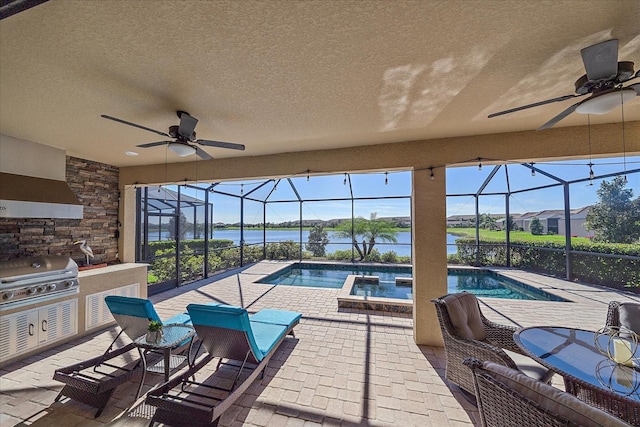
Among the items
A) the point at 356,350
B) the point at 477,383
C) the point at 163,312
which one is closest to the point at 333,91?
the point at 477,383

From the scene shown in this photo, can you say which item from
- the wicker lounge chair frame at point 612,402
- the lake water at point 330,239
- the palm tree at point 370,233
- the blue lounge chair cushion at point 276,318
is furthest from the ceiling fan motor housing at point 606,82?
the palm tree at point 370,233

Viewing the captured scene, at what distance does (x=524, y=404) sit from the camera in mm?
1197

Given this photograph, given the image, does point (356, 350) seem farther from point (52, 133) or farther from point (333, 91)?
point (52, 133)

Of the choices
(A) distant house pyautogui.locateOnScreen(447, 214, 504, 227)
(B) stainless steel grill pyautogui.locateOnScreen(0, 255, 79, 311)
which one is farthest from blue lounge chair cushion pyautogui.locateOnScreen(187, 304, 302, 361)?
(A) distant house pyautogui.locateOnScreen(447, 214, 504, 227)

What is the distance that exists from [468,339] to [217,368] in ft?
9.28

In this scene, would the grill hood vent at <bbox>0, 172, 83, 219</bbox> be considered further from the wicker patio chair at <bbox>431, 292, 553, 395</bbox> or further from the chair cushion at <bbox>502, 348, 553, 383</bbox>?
the chair cushion at <bbox>502, 348, 553, 383</bbox>

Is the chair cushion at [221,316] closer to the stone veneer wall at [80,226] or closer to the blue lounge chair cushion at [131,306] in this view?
the blue lounge chair cushion at [131,306]

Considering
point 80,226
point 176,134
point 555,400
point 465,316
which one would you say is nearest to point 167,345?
point 176,134

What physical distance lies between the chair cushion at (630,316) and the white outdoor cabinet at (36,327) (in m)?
Result: 6.84

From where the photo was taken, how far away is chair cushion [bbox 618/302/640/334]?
2.44 meters

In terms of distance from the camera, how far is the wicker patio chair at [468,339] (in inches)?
87.4

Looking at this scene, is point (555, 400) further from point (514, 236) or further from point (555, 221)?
point (514, 236)

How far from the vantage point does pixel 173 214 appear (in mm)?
6820

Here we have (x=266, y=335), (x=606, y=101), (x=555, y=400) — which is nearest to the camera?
(x=555, y=400)
